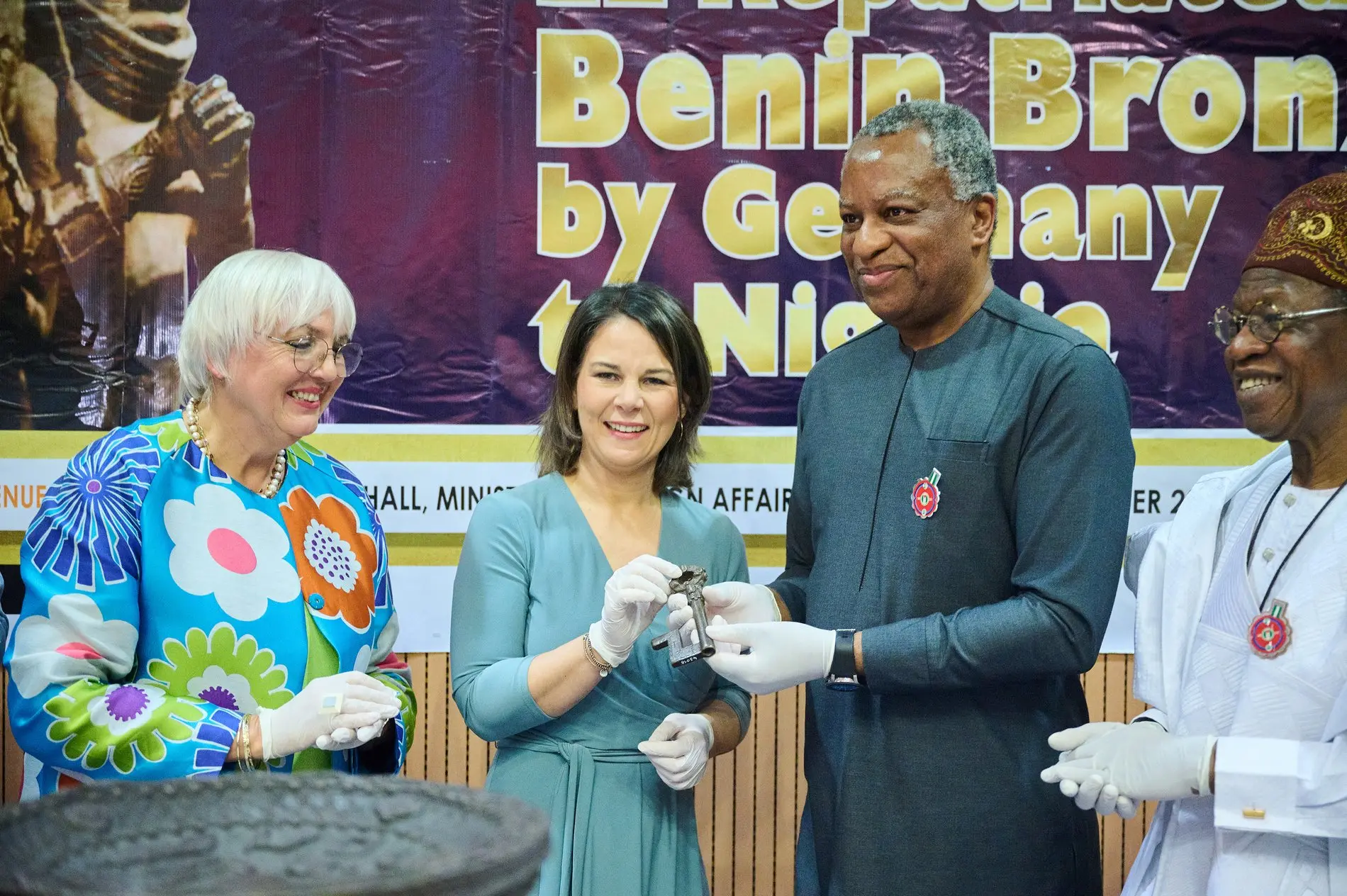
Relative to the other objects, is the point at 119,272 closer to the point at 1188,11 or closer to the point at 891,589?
the point at 891,589

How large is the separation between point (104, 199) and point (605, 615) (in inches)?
77.9

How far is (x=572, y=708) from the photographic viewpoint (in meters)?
2.13

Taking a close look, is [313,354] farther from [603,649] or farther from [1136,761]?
[1136,761]

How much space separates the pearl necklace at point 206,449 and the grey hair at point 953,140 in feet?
3.59

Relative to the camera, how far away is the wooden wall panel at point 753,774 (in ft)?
11.3

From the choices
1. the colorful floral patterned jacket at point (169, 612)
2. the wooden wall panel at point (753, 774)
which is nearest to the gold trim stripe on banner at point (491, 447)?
the wooden wall panel at point (753, 774)

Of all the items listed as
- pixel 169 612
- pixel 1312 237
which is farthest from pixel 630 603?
pixel 1312 237

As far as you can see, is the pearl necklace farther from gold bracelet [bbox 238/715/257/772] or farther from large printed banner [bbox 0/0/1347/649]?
large printed banner [bbox 0/0/1347/649]

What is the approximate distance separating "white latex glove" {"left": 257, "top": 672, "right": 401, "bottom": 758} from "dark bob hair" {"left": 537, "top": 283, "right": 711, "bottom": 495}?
55 centimetres

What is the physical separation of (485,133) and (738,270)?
71cm

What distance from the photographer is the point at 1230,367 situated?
1.78 metres

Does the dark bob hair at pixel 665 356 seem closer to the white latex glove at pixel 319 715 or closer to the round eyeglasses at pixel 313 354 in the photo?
the round eyeglasses at pixel 313 354

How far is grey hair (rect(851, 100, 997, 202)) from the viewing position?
2.00 metres

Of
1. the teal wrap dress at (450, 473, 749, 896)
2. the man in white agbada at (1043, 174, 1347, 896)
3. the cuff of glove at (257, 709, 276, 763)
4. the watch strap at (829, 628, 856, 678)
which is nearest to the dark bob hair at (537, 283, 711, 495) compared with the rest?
the teal wrap dress at (450, 473, 749, 896)
